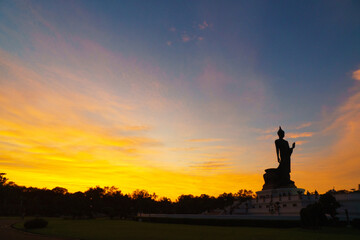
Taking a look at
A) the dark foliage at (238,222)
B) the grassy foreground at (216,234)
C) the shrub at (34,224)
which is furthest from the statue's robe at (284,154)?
the shrub at (34,224)

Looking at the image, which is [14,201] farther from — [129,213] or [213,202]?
[213,202]

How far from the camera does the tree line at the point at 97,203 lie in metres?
84.9

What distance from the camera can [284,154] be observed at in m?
53.1

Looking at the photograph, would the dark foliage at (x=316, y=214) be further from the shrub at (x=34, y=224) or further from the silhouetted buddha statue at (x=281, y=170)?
the shrub at (x=34, y=224)

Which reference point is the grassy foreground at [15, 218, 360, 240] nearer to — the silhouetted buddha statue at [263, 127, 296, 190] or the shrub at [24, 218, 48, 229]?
the shrub at [24, 218, 48, 229]

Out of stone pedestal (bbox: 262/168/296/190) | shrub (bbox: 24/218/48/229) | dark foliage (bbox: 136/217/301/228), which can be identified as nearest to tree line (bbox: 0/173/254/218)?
stone pedestal (bbox: 262/168/296/190)

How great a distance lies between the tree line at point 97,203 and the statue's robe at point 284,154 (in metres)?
31.2

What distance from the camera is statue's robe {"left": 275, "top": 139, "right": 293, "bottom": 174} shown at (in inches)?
2047

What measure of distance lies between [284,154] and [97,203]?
63745 mm

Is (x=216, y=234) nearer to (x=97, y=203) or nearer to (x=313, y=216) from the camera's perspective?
(x=313, y=216)

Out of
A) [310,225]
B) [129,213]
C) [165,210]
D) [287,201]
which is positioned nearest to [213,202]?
[165,210]

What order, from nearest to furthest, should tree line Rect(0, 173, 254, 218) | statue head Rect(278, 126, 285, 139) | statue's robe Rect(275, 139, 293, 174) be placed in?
statue's robe Rect(275, 139, 293, 174)
statue head Rect(278, 126, 285, 139)
tree line Rect(0, 173, 254, 218)

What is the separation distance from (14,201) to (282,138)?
9237cm

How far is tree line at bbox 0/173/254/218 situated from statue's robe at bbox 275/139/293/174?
31.2 meters
